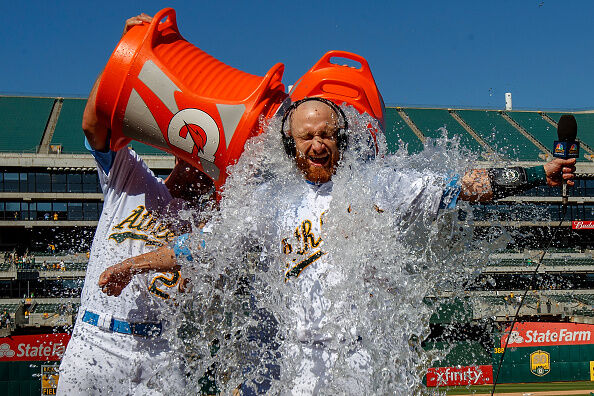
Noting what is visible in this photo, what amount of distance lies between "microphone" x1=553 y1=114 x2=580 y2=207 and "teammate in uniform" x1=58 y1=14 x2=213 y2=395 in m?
1.62

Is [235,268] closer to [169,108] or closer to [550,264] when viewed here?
[169,108]

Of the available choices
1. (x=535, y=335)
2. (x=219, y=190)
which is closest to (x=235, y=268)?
(x=219, y=190)

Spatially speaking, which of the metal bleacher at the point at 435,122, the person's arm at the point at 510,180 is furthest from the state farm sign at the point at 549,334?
the metal bleacher at the point at 435,122

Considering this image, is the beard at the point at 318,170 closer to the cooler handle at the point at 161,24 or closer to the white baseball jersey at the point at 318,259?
the white baseball jersey at the point at 318,259

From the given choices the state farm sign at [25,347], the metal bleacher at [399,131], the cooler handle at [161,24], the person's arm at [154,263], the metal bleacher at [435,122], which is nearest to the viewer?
the person's arm at [154,263]

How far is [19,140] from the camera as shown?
26.5 m

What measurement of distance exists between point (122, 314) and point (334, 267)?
1130 millimetres

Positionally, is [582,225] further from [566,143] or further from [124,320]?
[124,320]

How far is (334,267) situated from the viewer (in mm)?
2145

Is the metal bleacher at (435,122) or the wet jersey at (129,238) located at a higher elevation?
the metal bleacher at (435,122)

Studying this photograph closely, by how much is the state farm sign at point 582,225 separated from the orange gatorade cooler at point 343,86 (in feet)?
85.0

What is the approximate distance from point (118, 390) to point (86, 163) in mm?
23425

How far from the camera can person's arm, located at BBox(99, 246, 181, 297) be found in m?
2.27

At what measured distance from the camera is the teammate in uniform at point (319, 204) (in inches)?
83.7
